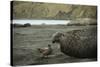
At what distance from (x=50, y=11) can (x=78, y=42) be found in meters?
0.51

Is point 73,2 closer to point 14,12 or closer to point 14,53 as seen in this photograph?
point 14,12

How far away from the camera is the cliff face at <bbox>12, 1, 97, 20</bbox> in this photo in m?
2.07

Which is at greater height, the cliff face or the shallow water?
the cliff face

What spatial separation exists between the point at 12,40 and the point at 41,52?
36 cm

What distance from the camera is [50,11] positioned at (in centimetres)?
220

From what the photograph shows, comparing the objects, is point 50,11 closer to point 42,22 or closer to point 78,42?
point 42,22

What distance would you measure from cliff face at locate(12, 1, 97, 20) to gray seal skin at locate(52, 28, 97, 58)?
0.20 m

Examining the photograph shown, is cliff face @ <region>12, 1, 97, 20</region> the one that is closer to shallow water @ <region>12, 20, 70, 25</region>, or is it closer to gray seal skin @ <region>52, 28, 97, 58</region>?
shallow water @ <region>12, 20, 70, 25</region>

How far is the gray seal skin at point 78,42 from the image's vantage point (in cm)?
224

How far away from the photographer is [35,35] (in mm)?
2133

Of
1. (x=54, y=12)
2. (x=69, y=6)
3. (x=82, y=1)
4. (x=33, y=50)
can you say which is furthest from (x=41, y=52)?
(x=82, y=1)

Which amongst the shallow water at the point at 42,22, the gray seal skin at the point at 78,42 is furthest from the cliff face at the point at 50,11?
the gray seal skin at the point at 78,42

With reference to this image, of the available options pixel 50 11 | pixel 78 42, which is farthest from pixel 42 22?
pixel 78 42

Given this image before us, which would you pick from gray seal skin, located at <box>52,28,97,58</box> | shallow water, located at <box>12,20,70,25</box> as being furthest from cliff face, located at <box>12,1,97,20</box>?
gray seal skin, located at <box>52,28,97,58</box>
